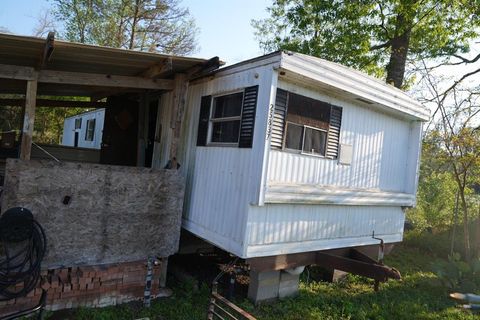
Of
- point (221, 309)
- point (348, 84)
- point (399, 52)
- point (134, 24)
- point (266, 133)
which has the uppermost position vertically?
point (134, 24)

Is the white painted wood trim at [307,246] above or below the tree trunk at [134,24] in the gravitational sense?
below

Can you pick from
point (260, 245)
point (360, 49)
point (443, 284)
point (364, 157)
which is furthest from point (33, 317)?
point (360, 49)

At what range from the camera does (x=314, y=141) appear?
213 inches

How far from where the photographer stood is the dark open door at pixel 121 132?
8.77 metres

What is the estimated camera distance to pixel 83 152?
9711 mm

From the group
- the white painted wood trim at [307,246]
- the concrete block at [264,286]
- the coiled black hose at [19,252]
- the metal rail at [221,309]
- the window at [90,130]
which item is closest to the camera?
the metal rail at [221,309]

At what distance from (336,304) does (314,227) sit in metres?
1.39

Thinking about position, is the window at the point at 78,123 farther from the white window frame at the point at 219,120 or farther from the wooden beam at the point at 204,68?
the white window frame at the point at 219,120

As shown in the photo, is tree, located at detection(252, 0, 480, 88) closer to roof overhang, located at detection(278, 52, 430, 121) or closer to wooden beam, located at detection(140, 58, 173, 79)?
roof overhang, located at detection(278, 52, 430, 121)

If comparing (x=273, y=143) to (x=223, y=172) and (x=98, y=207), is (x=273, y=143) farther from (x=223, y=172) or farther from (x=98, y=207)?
(x=98, y=207)

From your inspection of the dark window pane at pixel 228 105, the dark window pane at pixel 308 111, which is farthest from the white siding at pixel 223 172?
the dark window pane at pixel 308 111

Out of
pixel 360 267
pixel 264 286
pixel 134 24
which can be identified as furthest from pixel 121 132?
pixel 134 24

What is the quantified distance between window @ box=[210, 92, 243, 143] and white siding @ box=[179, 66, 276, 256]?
0.13m

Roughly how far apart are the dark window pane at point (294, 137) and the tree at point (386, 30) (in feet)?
22.7
